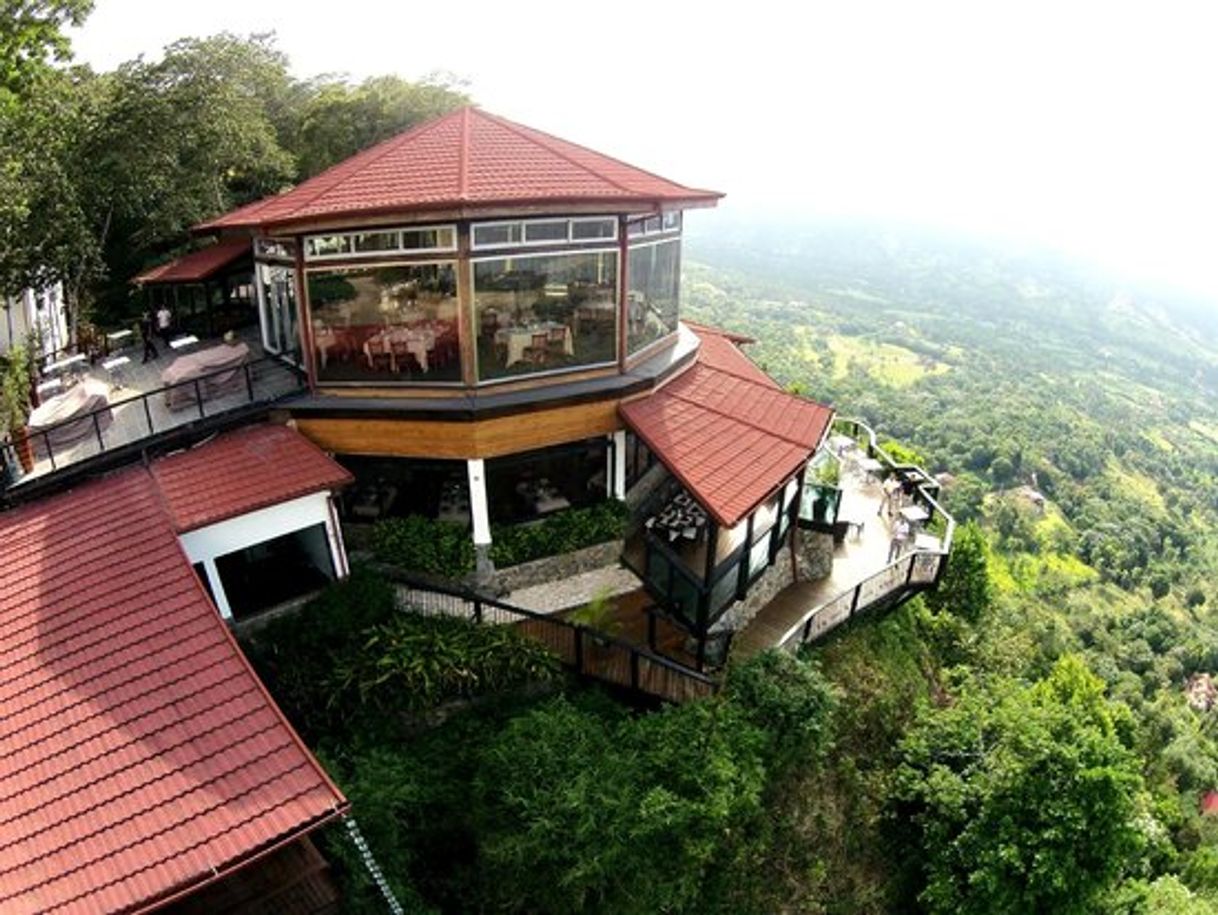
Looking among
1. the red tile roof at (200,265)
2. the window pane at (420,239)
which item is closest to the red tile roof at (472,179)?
the window pane at (420,239)

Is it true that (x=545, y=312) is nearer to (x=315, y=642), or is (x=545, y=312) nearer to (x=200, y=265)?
(x=315, y=642)

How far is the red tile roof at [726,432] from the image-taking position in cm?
1287

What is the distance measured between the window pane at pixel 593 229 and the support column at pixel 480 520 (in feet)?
14.8

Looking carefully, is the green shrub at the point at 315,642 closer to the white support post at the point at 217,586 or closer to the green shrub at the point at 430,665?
the green shrub at the point at 430,665

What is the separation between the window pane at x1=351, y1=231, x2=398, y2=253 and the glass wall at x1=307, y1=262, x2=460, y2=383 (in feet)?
1.05

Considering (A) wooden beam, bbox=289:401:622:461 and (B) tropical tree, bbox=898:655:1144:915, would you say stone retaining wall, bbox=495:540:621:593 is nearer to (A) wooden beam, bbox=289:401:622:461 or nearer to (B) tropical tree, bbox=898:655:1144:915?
(A) wooden beam, bbox=289:401:622:461

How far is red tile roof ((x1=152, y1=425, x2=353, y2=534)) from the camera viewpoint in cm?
1184

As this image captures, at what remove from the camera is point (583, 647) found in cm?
1297

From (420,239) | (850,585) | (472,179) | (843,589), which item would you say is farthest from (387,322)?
(850,585)

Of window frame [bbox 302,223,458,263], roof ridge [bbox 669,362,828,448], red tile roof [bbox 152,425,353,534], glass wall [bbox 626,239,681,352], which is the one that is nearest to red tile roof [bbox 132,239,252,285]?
window frame [bbox 302,223,458,263]

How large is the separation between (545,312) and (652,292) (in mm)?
3250

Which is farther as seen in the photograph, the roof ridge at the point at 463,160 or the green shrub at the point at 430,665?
the roof ridge at the point at 463,160

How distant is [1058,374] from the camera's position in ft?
582

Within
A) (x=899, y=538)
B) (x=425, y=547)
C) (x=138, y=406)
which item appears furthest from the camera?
(x=899, y=538)
